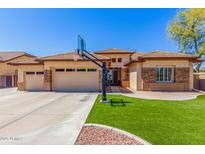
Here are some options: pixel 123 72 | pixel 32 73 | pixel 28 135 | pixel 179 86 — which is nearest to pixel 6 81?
pixel 32 73

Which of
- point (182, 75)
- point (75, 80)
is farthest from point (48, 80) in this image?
point (182, 75)

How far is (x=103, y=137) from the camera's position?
15.7 ft

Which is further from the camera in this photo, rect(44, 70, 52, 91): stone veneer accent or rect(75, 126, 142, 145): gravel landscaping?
rect(44, 70, 52, 91): stone veneer accent

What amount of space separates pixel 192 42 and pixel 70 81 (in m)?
23.8

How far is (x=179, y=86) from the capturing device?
53.2ft

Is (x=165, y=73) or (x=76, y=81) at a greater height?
(x=165, y=73)

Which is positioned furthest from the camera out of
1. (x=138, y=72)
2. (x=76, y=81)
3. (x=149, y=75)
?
(x=138, y=72)

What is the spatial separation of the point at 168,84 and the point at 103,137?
44.2ft

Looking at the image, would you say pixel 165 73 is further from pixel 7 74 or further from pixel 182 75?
pixel 7 74

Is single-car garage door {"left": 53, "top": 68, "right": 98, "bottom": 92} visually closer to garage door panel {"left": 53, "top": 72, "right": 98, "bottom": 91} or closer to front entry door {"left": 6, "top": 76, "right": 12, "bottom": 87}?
garage door panel {"left": 53, "top": 72, "right": 98, "bottom": 91}

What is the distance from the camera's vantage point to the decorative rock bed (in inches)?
175

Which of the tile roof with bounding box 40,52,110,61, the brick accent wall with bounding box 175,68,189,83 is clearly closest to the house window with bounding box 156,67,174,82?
the brick accent wall with bounding box 175,68,189,83

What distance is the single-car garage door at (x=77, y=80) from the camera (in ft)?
54.3
